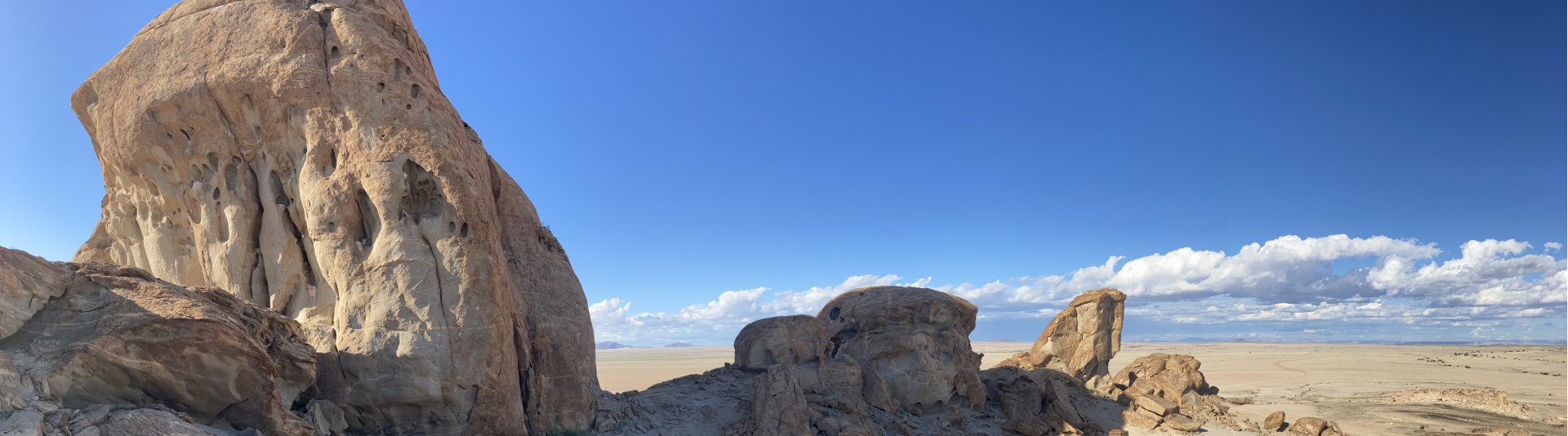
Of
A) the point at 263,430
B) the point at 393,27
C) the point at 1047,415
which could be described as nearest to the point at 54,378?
the point at 263,430

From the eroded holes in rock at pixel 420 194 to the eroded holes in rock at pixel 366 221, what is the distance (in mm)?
708

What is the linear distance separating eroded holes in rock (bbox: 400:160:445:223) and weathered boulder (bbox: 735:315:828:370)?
12.3 metres

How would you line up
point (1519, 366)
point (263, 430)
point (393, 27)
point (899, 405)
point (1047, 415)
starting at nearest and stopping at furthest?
point (263, 430) < point (393, 27) < point (899, 405) < point (1047, 415) < point (1519, 366)

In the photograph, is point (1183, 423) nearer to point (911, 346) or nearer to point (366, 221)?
point (911, 346)

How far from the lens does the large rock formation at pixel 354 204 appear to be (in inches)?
591

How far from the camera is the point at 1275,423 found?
30750mm

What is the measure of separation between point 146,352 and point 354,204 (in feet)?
15.1

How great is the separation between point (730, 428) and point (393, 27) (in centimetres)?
1221

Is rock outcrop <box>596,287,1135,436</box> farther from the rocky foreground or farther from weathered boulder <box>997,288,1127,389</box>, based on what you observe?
weathered boulder <box>997,288,1127,389</box>

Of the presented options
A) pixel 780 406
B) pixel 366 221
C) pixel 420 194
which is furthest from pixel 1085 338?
pixel 366 221

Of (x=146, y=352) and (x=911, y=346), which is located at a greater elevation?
(x=146, y=352)

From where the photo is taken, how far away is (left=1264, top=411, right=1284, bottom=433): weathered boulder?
30.5m

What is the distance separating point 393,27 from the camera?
1708cm

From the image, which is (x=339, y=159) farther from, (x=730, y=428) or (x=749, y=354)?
(x=749, y=354)
